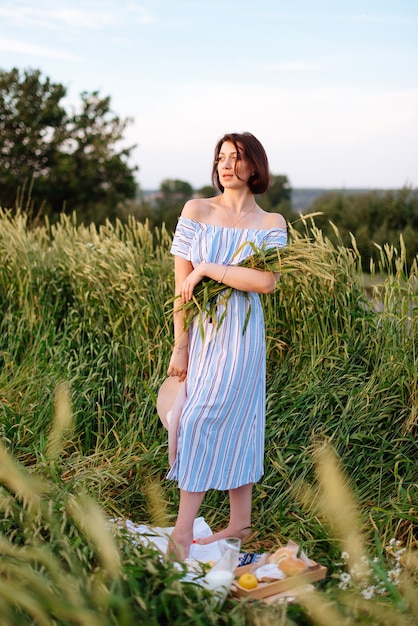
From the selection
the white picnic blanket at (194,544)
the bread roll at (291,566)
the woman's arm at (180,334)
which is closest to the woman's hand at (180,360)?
the woman's arm at (180,334)

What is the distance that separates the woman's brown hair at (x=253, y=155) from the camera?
305 cm

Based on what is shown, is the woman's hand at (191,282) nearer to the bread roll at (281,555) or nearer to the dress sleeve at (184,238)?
the dress sleeve at (184,238)

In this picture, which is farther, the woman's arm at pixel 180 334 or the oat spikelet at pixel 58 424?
the oat spikelet at pixel 58 424

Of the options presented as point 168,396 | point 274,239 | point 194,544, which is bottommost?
point 194,544

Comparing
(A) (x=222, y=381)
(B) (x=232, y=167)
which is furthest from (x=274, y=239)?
(A) (x=222, y=381)

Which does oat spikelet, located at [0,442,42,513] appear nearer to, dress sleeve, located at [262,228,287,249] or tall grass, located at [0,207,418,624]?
tall grass, located at [0,207,418,624]

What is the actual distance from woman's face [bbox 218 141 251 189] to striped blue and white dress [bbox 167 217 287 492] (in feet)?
0.64

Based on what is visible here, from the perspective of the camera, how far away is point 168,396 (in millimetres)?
3186

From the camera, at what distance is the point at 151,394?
396cm

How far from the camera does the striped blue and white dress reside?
2.98m

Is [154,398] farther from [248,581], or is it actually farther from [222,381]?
[248,581]

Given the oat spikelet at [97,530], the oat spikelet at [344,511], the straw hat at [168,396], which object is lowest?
the oat spikelet at [344,511]

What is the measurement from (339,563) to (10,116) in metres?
13.3

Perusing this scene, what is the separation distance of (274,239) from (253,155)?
0.35 meters
